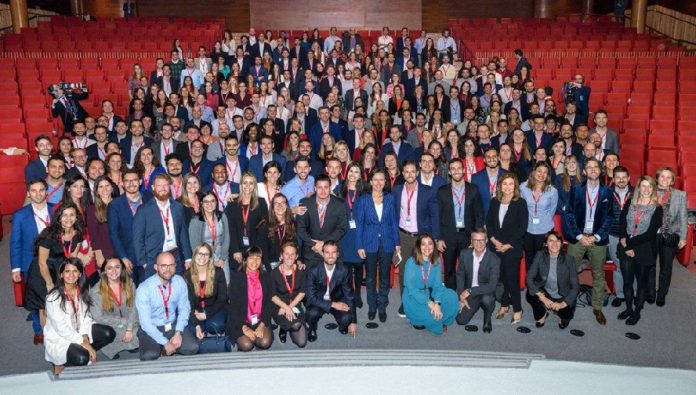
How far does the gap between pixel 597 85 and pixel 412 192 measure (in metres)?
6.37

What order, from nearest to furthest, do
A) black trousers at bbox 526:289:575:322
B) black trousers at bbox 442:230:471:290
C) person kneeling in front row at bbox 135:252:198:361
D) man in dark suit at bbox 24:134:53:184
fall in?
1. person kneeling in front row at bbox 135:252:198:361
2. black trousers at bbox 526:289:575:322
3. black trousers at bbox 442:230:471:290
4. man in dark suit at bbox 24:134:53:184

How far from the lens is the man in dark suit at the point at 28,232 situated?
4773 mm

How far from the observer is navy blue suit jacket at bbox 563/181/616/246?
524 centimetres

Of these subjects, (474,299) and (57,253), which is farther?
(474,299)

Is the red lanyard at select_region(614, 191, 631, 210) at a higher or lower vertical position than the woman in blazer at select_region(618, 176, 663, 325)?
higher

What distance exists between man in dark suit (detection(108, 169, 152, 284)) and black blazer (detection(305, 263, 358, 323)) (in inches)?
57.2

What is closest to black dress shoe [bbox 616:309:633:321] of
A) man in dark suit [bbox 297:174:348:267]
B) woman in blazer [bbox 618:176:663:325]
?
woman in blazer [bbox 618:176:663:325]

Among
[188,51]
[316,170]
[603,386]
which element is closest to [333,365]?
[603,386]

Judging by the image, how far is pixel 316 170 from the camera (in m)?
6.38

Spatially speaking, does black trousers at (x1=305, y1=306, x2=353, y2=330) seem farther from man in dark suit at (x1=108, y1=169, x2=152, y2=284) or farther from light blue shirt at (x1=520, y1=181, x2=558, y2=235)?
light blue shirt at (x1=520, y1=181, x2=558, y2=235)

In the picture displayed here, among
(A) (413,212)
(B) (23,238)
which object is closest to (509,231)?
(A) (413,212)

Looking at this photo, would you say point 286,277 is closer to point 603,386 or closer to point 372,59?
point 603,386

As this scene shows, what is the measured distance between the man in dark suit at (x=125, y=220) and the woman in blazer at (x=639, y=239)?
13.6 feet

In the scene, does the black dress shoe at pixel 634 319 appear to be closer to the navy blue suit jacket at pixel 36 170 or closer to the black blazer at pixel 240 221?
the black blazer at pixel 240 221
